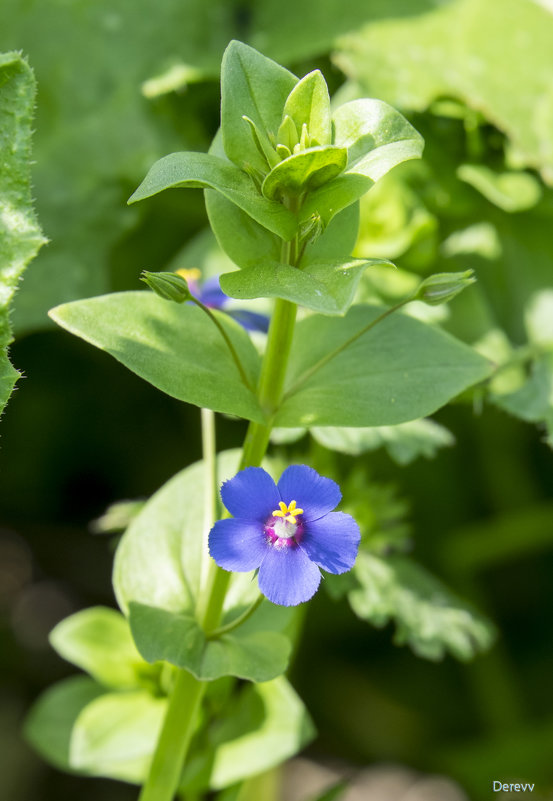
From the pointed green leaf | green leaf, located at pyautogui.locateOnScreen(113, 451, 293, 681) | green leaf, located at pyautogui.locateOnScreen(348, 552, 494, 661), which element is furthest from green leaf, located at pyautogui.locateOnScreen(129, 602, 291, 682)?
the pointed green leaf

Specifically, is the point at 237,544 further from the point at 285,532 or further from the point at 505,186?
the point at 505,186

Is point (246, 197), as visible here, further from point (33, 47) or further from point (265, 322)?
point (33, 47)

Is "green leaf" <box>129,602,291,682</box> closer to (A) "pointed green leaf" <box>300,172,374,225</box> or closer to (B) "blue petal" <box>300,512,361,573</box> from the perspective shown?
(B) "blue petal" <box>300,512,361,573</box>

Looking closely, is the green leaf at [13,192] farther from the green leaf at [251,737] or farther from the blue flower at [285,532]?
the green leaf at [251,737]

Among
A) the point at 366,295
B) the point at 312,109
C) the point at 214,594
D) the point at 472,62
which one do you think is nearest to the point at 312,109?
the point at 312,109

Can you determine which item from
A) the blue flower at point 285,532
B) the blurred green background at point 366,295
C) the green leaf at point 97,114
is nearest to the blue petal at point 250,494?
the blue flower at point 285,532

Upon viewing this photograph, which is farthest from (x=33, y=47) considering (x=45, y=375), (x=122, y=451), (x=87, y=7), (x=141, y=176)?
(x=122, y=451)
